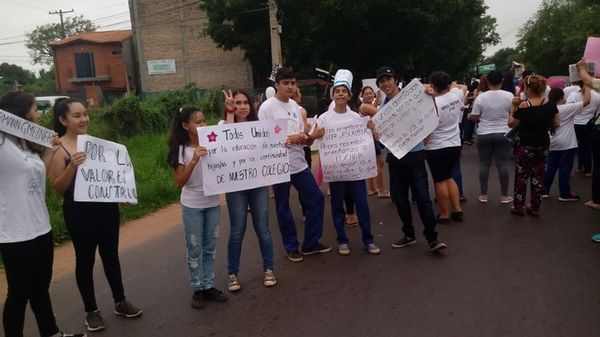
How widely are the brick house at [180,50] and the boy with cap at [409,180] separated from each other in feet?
103

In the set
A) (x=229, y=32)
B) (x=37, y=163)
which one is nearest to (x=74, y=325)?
(x=37, y=163)

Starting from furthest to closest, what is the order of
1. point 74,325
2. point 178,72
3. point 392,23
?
point 178,72 → point 392,23 → point 74,325

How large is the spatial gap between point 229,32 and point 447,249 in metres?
22.4

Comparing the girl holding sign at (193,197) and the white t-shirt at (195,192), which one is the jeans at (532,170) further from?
the white t-shirt at (195,192)

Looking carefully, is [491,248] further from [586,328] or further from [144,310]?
[144,310]

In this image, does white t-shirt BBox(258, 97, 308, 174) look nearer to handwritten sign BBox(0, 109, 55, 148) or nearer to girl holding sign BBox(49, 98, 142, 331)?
girl holding sign BBox(49, 98, 142, 331)

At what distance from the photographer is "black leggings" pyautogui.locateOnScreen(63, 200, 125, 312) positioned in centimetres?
362

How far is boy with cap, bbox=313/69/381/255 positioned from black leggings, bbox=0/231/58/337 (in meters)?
2.66

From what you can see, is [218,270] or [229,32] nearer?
[218,270]

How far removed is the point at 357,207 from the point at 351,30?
61.4 ft

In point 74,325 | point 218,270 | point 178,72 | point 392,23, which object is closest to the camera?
point 74,325

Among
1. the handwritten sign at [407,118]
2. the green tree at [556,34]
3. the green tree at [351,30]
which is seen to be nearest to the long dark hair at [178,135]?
the handwritten sign at [407,118]

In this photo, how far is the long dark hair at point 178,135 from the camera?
3922 millimetres

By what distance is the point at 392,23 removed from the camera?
22.4m
